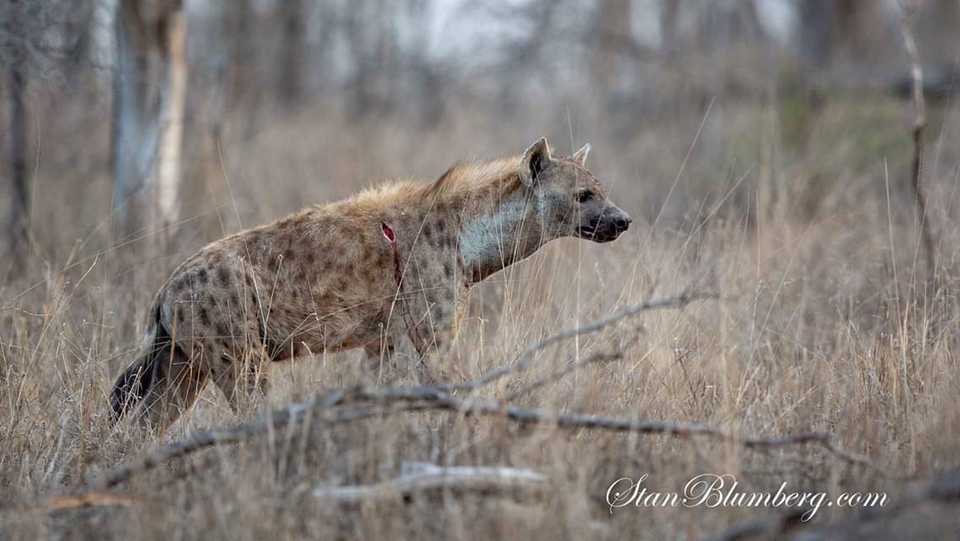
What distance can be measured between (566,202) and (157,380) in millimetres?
2095

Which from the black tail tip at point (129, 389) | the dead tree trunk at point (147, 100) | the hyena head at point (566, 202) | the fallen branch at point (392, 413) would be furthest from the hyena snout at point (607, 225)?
the dead tree trunk at point (147, 100)

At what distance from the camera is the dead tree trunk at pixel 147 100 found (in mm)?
8109

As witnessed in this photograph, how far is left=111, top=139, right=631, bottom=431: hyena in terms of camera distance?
4.98 metres

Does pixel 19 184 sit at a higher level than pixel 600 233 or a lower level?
lower

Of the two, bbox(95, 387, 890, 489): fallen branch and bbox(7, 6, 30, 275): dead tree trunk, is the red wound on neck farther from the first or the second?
bbox(7, 6, 30, 275): dead tree trunk

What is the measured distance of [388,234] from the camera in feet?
17.6

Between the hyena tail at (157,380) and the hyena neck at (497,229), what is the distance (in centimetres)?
141

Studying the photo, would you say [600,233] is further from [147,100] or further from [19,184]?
[19,184]

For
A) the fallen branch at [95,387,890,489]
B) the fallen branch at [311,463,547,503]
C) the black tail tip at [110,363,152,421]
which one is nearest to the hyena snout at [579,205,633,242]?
the fallen branch at [95,387,890,489]

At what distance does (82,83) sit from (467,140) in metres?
5.61

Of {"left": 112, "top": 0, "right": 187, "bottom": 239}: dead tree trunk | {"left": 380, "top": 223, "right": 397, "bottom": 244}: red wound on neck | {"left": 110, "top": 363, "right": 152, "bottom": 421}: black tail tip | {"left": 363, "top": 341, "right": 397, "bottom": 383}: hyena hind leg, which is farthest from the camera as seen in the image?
{"left": 112, "top": 0, "right": 187, "bottom": 239}: dead tree trunk

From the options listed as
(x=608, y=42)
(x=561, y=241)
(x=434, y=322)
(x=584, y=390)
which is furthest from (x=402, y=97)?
(x=584, y=390)

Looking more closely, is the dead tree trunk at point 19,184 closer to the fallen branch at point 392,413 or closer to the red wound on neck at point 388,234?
the red wound on neck at point 388,234

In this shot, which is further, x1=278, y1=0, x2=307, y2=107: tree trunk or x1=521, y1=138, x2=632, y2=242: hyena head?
x1=278, y1=0, x2=307, y2=107: tree trunk
